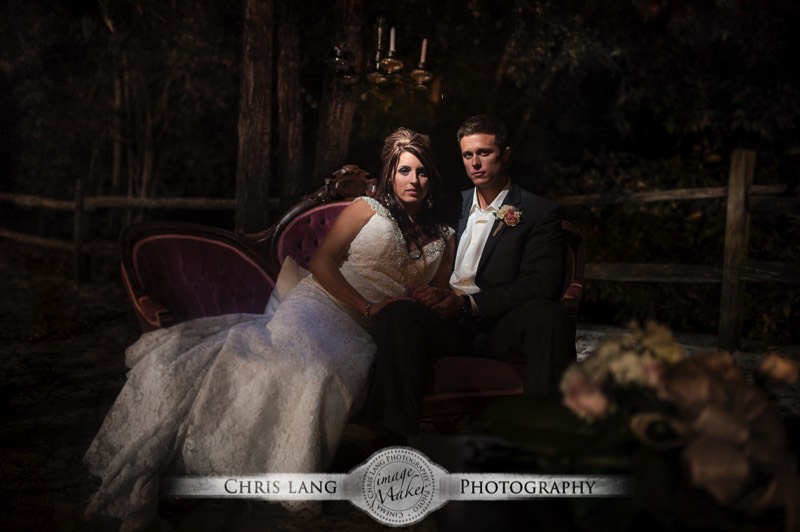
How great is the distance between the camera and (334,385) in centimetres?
253

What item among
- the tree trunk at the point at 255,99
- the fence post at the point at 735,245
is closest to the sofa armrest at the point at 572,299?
the tree trunk at the point at 255,99

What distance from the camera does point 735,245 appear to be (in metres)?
5.30

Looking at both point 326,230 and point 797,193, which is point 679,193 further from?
point 326,230

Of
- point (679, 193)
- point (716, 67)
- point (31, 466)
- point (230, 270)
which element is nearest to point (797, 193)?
point (679, 193)

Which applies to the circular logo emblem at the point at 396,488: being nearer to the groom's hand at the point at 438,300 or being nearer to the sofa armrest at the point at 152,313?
the groom's hand at the point at 438,300

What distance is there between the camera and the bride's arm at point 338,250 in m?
2.82

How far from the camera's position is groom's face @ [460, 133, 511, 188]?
2.74 meters

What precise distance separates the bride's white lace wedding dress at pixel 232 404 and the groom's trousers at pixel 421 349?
0.11m

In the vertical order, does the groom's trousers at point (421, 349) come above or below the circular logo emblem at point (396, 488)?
above

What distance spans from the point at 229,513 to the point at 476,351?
1.07 m

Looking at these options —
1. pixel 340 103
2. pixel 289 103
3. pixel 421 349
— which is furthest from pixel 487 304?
pixel 289 103

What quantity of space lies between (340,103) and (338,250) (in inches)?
70.7

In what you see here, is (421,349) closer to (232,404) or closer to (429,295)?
(429,295)

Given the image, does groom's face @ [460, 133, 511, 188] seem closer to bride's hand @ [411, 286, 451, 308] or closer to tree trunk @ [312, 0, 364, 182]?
bride's hand @ [411, 286, 451, 308]
